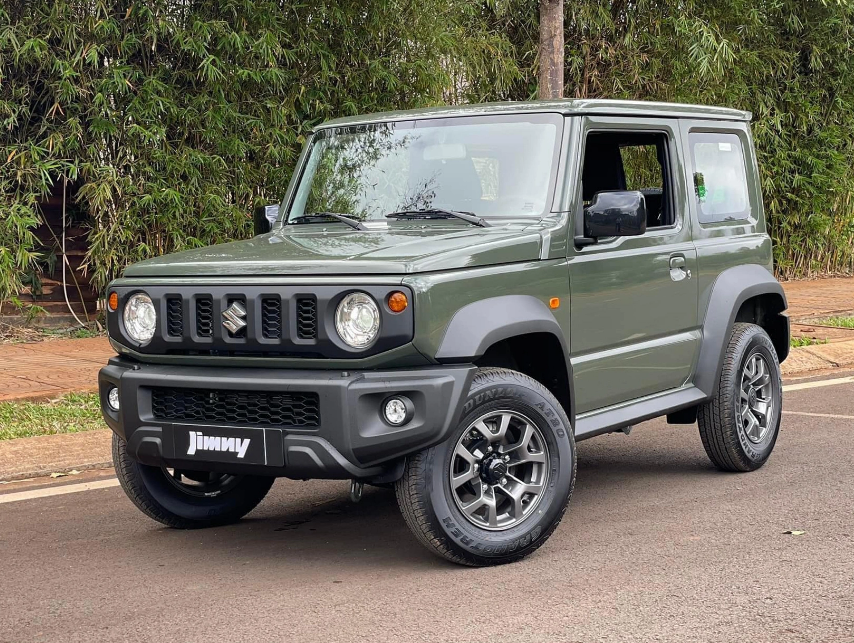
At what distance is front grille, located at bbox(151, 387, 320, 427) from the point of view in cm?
475

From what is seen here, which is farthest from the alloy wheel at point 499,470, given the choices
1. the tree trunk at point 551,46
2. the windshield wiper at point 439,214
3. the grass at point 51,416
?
the tree trunk at point 551,46

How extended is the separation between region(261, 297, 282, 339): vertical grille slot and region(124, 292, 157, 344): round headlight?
57cm

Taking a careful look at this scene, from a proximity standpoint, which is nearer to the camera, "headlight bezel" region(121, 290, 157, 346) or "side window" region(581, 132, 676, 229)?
"headlight bezel" region(121, 290, 157, 346)

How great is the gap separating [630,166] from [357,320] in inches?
101

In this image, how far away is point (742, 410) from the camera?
662 cm

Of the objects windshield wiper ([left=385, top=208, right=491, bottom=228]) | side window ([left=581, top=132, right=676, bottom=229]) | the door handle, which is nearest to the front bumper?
windshield wiper ([left=385, top=208, right=491, bottom=228])

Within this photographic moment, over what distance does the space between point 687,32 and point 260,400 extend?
9813 mm

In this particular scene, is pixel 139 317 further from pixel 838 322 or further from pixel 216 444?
pixel 838 322

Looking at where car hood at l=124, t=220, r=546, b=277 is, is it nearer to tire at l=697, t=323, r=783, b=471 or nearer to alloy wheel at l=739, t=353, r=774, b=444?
tire at l=697, t=323, r=783, b=471

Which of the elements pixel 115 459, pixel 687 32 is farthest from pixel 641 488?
pixel 687 32

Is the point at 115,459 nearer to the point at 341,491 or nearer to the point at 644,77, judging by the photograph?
the point at 341,491

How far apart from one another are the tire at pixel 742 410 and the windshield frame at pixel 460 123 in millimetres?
1556

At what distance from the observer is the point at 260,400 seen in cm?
483

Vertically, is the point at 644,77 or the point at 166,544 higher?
the point at 644,77
